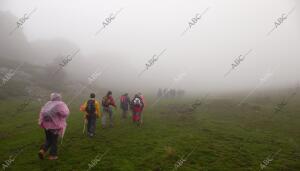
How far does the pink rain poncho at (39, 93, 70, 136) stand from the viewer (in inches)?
541

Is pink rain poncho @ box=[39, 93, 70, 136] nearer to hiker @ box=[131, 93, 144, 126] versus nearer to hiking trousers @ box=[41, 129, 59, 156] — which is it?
hiking trousers @ box=[41, 129, 59, 156]

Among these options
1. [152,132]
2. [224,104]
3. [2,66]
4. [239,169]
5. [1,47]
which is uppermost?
[1,47]

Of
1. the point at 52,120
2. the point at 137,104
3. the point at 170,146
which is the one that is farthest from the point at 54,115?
the point at 137,104

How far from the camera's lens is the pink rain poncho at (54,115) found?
13.8 m

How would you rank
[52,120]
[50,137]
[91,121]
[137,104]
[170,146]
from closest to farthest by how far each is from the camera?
[52,120] < [50,137] < [170,146] < [91,121] < [137,104]

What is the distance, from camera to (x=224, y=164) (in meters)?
15.0

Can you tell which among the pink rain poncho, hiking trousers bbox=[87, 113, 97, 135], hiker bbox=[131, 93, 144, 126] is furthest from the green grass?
the pink rain poncho

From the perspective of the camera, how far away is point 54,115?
45.7ft

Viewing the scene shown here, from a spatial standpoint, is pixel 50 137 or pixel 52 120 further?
Result: pixel 50 137

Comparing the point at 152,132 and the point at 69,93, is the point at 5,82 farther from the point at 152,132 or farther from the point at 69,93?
the point at 152,132

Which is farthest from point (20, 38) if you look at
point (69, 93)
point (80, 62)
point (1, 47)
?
point (69, 93)

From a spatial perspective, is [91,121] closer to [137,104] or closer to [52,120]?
[52,120]

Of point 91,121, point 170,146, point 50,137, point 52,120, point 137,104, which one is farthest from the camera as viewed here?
point 137,104

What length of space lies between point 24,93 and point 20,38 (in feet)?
305
